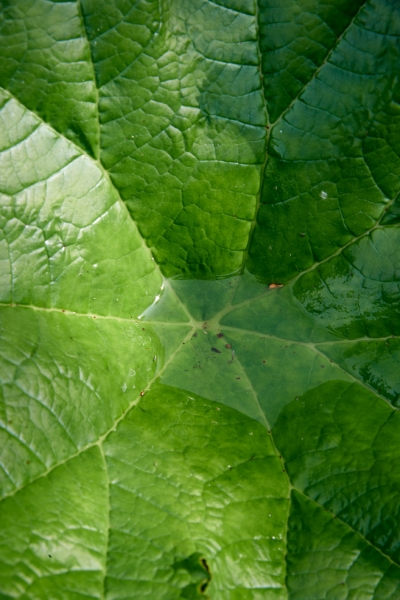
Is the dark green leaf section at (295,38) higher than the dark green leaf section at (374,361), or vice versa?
the dark green leaf section at (295,38)

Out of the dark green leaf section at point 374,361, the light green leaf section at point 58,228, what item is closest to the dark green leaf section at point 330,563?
the dark green leaf section at point 374,361

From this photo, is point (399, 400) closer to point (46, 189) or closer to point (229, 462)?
point (229, 462)

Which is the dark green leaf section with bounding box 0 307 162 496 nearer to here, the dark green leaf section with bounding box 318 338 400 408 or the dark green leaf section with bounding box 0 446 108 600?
the dark green leaf section with bounding box 0 446 108 600

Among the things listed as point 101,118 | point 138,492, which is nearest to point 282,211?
point 101,118

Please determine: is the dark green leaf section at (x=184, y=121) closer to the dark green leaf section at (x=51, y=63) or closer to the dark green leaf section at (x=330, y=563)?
the dark green leaf section at (x=51, y=63)

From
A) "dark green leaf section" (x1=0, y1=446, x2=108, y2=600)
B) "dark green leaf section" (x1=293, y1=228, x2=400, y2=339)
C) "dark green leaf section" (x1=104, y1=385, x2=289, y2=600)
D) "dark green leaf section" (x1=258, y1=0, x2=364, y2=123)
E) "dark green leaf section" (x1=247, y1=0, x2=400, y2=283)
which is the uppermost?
"dark green leaf section" (x1=258, y1=0, x2=364, y2=123)

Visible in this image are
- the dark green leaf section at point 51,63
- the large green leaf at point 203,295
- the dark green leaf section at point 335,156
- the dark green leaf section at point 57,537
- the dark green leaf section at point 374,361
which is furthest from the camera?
the dark green leaf section at point 374,361

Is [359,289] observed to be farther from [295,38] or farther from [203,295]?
[295,38]

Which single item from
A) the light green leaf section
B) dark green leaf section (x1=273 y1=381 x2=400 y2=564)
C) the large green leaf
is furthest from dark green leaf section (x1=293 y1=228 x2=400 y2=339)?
the light green leaf section

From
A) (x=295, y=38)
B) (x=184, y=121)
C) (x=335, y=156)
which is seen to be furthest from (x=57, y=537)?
(x=295, y=38)
